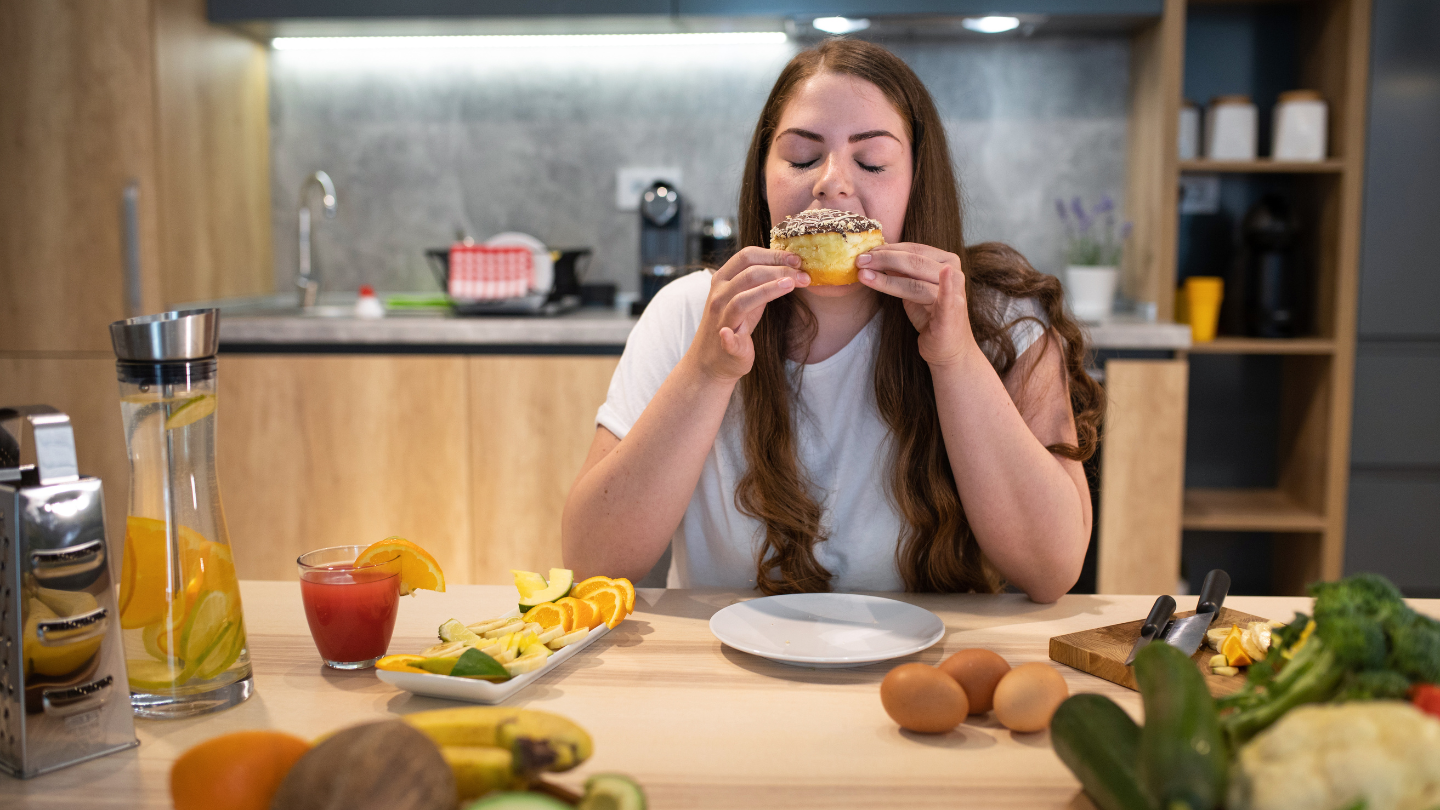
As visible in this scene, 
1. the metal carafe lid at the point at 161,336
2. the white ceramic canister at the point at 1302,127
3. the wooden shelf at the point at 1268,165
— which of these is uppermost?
the white ceramic canister at the point at 1302,127

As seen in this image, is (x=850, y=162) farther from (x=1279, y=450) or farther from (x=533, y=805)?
(x=1279, y=450)

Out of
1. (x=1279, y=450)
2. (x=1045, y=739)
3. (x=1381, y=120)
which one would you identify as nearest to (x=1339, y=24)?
(x=1381, y=120)

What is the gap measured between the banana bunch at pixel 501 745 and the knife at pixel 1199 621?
21.6 inches

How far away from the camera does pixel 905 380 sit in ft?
4.75

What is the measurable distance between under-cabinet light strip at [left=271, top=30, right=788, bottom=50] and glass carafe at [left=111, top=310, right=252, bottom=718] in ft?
8.58

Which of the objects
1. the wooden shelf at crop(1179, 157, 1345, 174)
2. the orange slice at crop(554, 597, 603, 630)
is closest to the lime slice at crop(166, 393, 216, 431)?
the orange slice at crop(554, 597, 603, 630)

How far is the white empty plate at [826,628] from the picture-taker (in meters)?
0.93

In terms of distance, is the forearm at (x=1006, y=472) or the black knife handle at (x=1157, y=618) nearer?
the black knife handle at (x=1157, y=618)

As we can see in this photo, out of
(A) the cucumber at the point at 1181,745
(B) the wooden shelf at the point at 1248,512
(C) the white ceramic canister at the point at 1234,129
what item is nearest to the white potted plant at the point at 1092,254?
(C) the white ceramic canister at the point at 1234,129

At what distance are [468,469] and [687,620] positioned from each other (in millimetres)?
1808

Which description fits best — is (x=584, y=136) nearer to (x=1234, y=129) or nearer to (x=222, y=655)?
(x=1234, y=129)

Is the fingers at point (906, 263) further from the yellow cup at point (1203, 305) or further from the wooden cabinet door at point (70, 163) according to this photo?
the wooden cabinet door at point (70, 163)

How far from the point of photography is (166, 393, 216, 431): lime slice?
0.81m

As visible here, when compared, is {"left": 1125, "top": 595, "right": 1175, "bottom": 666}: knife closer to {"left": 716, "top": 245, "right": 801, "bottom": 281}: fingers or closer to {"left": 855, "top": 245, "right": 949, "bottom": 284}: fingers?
{"left": 855, "top": 245, "right": 949, "bottom": 284}: fingers
